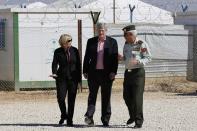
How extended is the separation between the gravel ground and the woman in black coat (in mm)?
364

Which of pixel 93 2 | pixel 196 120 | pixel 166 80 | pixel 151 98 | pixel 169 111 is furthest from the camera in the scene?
pixel 93 2

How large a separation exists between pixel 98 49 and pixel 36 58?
8868mm

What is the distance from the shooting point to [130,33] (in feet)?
Result: 39.8

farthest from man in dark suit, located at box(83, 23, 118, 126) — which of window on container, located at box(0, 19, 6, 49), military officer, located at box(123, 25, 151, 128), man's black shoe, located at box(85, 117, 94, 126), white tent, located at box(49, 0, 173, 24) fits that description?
white tent, located at box(49, 0, 173, 24)

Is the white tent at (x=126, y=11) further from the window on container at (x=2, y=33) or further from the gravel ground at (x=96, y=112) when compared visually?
the gravel ground at (x=96, y=112)

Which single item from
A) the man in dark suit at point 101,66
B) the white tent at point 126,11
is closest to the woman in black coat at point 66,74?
the man in dark suit at point 101,66

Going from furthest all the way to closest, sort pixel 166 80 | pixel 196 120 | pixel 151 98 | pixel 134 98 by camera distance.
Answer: pixel 166 80, pixel 151 98, pixel 196 120, pixel 134 98

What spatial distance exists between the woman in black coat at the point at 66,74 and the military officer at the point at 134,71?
1.00 meters

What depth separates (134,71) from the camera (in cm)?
1217

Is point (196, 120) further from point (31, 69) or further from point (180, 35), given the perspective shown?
point (180, 35)

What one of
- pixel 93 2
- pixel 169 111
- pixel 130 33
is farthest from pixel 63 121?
pixel 93 2

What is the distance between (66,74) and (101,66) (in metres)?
0.70

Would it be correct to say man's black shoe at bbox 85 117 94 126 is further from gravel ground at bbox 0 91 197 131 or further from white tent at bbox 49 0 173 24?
white tent at bbox 49 0 173 24

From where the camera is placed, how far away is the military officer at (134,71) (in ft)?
39.7
